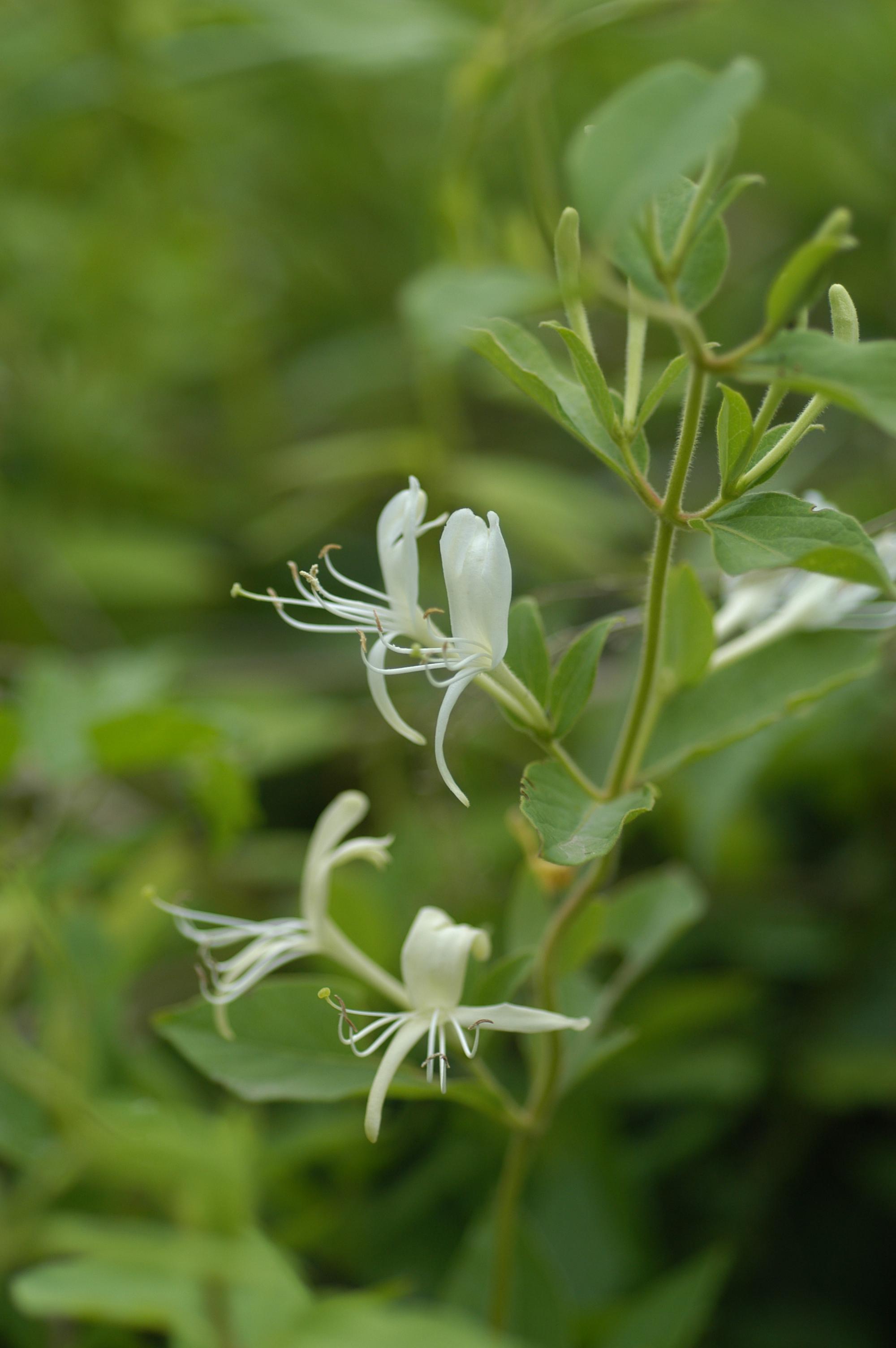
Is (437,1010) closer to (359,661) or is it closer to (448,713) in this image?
(448,713)

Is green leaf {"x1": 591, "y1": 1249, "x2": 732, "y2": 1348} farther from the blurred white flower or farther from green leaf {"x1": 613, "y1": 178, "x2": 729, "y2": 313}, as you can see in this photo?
green leaf {"x1": 613, "y1": 178, "x2": 729, "y2": 313}

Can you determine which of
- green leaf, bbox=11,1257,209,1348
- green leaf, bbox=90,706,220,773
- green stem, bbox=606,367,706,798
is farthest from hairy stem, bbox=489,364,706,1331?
green leaf, bbox=90,706,220,773

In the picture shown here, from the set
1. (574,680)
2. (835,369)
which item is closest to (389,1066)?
(574,680)

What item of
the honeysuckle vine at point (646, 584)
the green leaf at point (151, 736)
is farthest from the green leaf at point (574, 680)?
the green leaf at point (151, 736)

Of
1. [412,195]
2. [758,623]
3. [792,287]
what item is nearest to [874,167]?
[412,195]

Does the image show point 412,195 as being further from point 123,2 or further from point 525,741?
point 525,741

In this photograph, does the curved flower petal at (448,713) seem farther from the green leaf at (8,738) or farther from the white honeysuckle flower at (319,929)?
the green leaf at (8,738)
